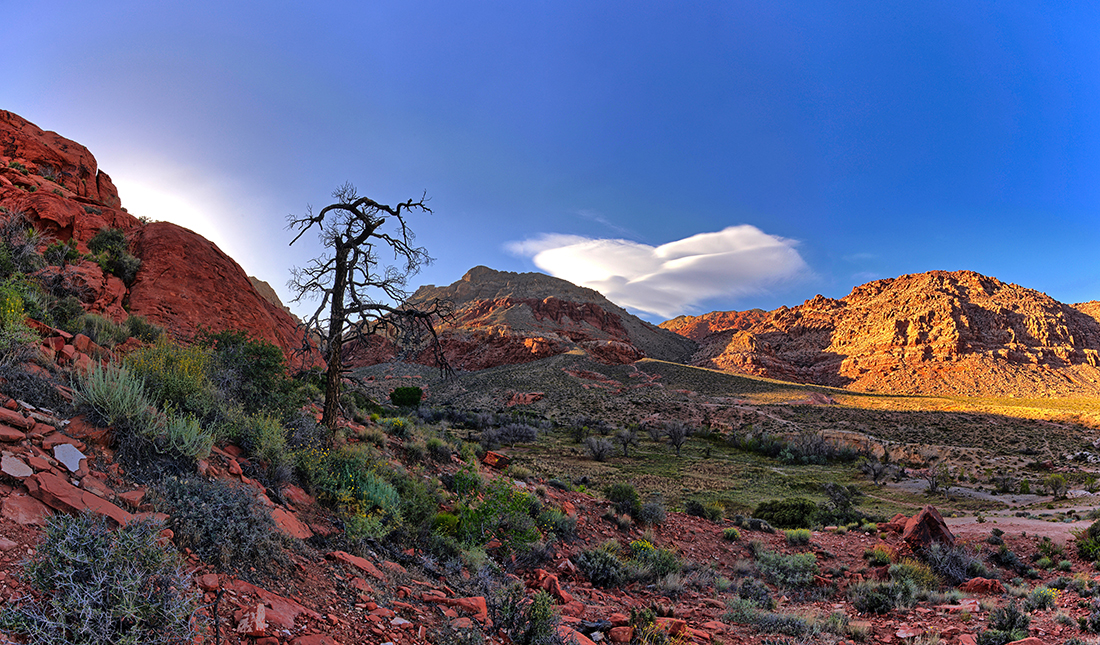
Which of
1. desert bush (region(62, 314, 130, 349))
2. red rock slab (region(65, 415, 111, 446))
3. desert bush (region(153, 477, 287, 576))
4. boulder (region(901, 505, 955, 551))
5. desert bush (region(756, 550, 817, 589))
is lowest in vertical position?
desert bush (region(756, 550, 817, 589))

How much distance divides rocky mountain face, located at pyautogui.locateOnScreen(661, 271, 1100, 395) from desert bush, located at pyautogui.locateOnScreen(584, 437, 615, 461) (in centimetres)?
6597

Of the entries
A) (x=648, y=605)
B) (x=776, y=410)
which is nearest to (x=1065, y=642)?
(x=648, y=605)

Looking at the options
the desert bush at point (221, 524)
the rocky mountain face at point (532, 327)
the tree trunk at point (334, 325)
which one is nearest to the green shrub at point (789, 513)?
the tree trunk at point (334, 325)

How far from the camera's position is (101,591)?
102 inches

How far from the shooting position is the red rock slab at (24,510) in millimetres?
3082

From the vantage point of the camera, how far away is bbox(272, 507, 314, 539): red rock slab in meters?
4.88

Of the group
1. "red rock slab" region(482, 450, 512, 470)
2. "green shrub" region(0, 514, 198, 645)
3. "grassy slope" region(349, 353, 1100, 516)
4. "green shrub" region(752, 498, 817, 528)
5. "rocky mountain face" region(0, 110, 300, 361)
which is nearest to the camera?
"green shrub" region(0, 514, 198, 645)

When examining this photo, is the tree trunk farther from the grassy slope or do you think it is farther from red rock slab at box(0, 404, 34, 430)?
the grassy slope

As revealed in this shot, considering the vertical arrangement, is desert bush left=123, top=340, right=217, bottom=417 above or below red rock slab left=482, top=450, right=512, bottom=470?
above

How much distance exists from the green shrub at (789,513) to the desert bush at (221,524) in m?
14.6

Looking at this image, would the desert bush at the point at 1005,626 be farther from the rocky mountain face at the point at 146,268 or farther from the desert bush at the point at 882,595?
the rocky mountain face at the point at 146,268

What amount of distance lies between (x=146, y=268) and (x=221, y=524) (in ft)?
38.0

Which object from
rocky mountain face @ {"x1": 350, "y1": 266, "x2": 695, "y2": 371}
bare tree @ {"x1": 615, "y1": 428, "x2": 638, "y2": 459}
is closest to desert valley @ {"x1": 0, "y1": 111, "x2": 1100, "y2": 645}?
bare tree @ {"x1": 615, "y1": 428, "x2": 638, "y2": 459}

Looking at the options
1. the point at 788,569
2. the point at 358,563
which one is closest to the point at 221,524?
the point at 358,563
